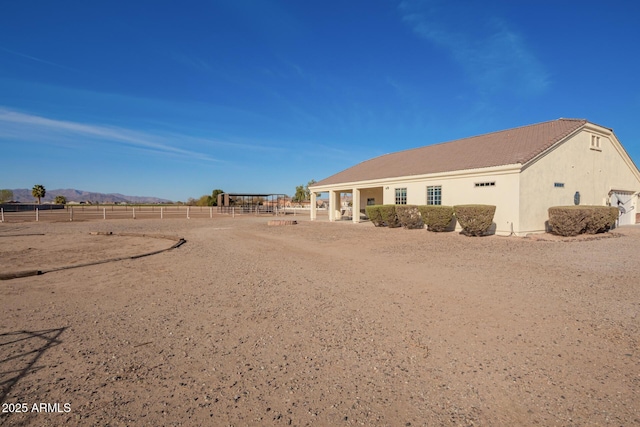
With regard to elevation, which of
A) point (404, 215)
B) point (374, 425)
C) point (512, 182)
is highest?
point (512, 182)

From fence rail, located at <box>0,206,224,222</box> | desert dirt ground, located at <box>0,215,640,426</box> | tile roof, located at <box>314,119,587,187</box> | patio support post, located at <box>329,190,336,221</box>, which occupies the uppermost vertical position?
tile roof, located at <box>314,119,587,187</box>

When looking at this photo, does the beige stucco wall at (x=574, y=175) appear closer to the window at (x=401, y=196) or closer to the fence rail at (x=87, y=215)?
the window at (x=401, y=196)

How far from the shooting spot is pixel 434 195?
18.5 meters

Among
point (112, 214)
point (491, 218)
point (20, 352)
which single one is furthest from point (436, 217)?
point (112, 214)

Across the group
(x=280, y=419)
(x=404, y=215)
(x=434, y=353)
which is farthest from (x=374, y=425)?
Result: (x=404, y=215)

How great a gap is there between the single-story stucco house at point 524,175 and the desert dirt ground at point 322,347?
270 inches

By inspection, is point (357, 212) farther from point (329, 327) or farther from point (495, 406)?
point (495, 406)

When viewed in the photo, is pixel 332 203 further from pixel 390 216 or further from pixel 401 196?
pixel 390 216

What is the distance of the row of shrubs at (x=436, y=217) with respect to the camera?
14.2 meters

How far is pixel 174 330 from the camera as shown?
4.45 meters

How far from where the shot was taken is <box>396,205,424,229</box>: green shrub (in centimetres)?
1800

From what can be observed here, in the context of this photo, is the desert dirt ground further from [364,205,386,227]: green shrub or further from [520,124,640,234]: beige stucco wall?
[364,205,386,227]: green shrub

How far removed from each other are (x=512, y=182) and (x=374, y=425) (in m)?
14.9

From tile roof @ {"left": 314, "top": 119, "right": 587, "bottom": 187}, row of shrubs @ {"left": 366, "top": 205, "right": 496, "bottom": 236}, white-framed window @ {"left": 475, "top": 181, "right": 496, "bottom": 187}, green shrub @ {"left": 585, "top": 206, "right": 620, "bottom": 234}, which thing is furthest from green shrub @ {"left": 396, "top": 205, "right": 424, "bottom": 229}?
green shrub @ {"left": 585, "top": 206, "right": 620, "bottom": 234}
